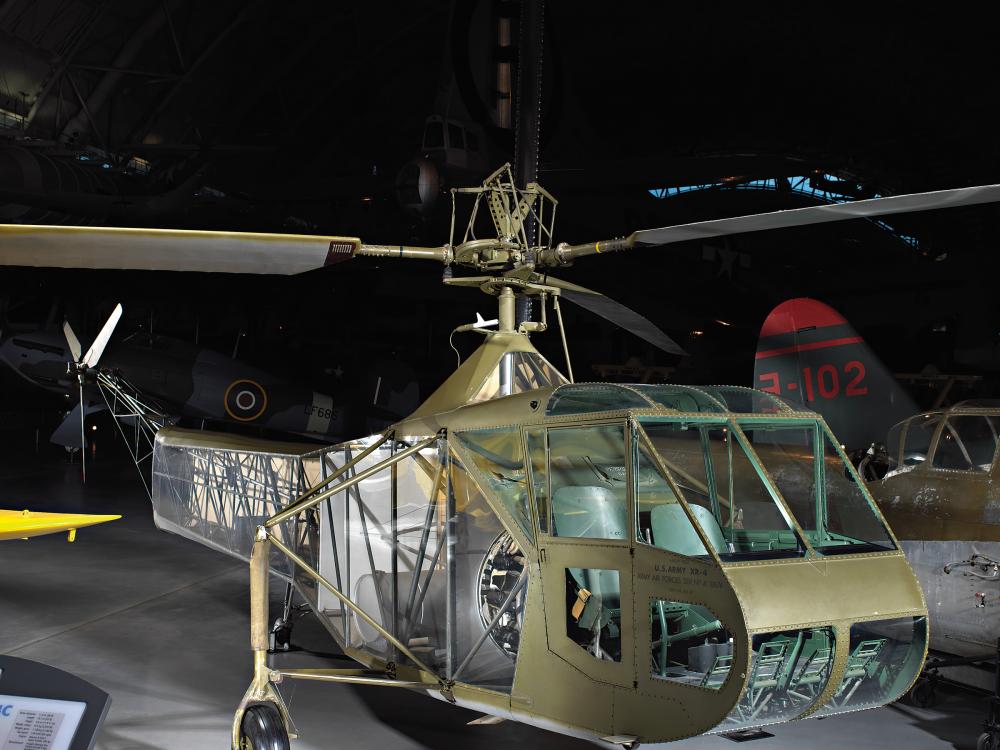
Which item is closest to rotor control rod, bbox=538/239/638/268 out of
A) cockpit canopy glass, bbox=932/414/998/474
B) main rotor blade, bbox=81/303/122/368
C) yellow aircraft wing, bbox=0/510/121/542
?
yellow aircraft wing, bbox=0/510/121/542

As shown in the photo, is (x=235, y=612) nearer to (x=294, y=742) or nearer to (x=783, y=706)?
(x=294, y=742)

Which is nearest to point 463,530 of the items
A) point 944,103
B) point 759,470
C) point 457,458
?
point 457,458

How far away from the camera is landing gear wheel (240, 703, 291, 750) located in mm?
4348

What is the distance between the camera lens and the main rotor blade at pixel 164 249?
4074 millimetres

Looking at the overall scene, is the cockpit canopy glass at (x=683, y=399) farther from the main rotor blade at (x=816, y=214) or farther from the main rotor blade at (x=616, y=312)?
the main rotor blade at (x=616, y=312)

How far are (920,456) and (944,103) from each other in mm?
15467

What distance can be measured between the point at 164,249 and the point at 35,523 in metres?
2.24

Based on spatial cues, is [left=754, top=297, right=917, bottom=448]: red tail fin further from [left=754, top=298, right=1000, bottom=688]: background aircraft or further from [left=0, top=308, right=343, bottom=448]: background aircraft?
[left=0, top=308, right=343, bottom=448]: background aircraft

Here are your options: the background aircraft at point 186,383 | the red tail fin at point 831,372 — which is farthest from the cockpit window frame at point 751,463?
the background aircraft at point 186,383

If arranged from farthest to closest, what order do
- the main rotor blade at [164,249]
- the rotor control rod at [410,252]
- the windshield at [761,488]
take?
1. the rotor control rod at [410,252]
2. the main rotor blade at [164,249]
3. the windshield at [761,488]

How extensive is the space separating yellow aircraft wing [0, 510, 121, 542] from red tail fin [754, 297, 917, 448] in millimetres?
7642

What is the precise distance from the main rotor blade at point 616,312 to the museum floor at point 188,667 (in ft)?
8.30

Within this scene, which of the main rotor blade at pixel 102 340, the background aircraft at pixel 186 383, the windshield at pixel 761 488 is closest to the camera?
the windshield at pixel 761 488

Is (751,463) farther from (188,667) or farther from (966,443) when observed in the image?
(188,667)
